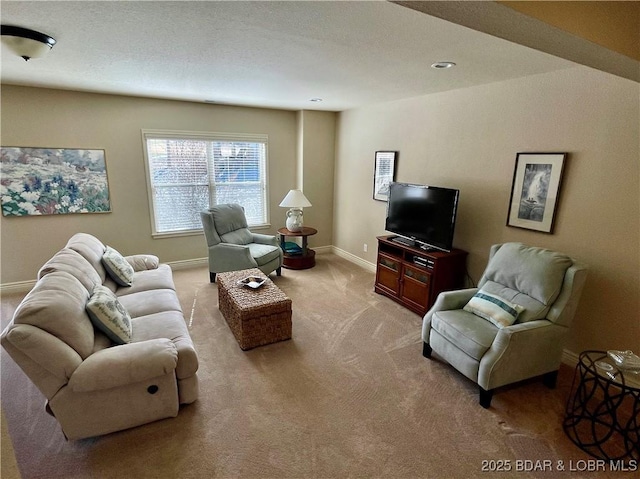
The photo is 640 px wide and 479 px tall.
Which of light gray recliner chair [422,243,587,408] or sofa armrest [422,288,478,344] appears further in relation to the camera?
sofa armrest [422,288,478,344]

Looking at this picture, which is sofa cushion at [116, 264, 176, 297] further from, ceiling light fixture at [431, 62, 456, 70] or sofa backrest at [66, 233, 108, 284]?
ceiling light fixture at [431, 62, 456, 70]

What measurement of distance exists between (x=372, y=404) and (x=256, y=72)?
9.37 feet

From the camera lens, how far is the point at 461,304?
2803 millimetres

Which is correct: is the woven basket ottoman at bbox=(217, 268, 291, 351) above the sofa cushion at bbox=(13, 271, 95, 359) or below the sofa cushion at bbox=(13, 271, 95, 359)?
below

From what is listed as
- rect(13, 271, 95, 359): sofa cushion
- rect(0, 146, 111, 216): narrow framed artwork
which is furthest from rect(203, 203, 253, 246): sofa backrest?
rect(13, 271, 95, 359): sofa cushion

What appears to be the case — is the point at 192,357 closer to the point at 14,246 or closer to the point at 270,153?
the point at 14,246

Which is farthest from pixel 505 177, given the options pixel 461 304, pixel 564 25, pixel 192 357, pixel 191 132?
pixel 191 132

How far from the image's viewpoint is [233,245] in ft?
14.1

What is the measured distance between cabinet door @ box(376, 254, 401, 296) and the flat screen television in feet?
0.94

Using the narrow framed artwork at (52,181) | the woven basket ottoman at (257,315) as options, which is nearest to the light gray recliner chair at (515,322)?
the woven basket ottoman at (257,315)

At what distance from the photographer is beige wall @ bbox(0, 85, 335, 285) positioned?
12.6 feet

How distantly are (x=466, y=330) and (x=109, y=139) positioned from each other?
4.67m

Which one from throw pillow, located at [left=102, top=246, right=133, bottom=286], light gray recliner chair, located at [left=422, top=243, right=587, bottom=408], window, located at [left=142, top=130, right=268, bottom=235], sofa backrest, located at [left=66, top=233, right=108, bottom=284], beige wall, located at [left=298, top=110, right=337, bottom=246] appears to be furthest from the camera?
beige wall, located at [left=298, top=110, right=337, bottom=246]

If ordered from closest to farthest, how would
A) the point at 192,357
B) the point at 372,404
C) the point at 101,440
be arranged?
1. the point at 101,440
2. the point at 192,357
3. the point at 372,404
